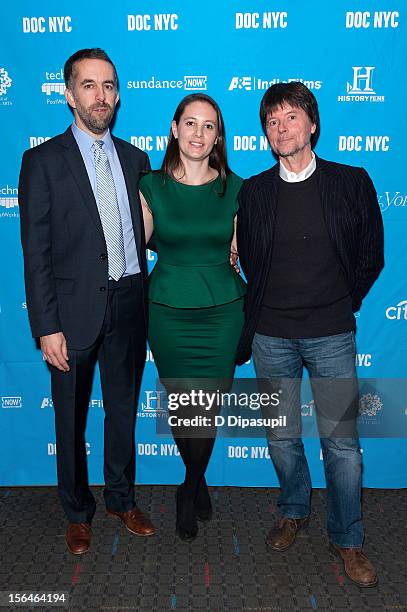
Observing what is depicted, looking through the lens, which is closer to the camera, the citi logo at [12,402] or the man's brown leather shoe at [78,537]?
the man's brown leather shoe at [78,537]

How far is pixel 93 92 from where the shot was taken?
2457 millimetres

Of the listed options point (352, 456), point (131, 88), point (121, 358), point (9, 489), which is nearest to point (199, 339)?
point (121, 358)

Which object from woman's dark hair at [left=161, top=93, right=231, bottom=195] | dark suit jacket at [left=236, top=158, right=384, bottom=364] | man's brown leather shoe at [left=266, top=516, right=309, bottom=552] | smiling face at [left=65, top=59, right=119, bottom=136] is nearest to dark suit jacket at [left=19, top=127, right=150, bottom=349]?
smiling face at [left=65, top=59, right=119, bottom=136]

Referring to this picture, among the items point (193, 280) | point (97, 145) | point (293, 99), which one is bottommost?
point (193, 280)

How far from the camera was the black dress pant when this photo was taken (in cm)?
261

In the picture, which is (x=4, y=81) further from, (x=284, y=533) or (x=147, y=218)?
(x=284, y=533)

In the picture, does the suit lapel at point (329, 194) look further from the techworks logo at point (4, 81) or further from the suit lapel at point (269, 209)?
the techworks logo at point (4, 81)

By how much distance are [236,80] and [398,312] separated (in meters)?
1.46

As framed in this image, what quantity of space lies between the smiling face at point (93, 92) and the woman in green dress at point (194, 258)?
305 millimetres

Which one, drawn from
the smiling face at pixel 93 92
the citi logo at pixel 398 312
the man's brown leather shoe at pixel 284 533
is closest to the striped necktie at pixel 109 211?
the smiling face at pixel 93 92

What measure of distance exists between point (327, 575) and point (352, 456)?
0.54 m

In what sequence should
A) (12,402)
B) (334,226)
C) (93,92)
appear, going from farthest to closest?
(12,402) < (93,92) < (334,226)

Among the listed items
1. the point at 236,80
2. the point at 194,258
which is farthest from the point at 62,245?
the point at 236,80

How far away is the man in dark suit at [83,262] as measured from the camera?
96.5 inches
